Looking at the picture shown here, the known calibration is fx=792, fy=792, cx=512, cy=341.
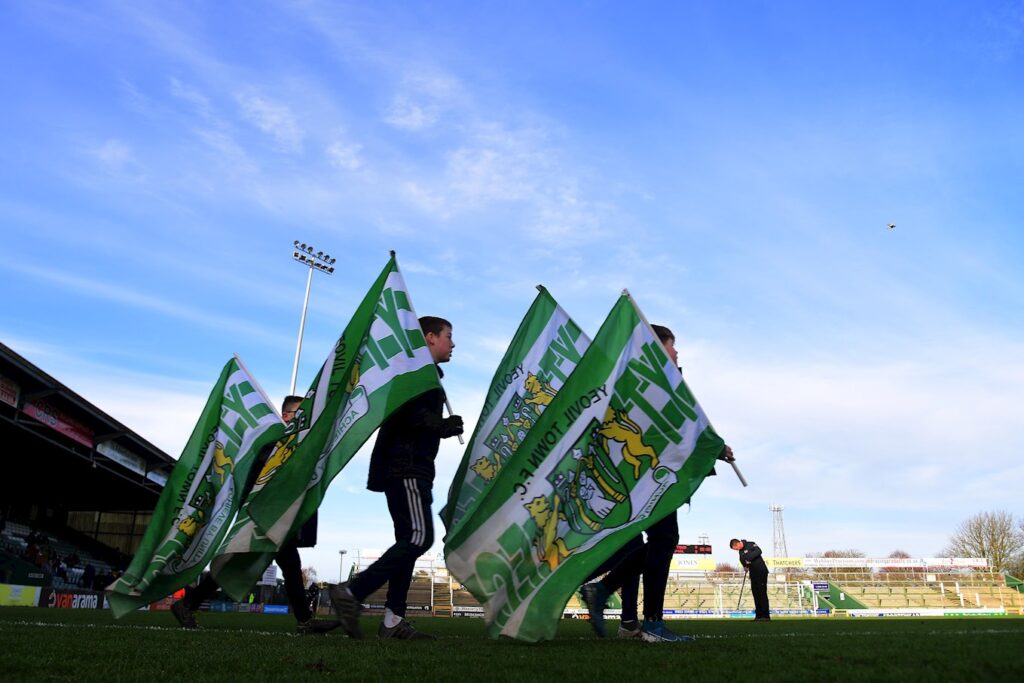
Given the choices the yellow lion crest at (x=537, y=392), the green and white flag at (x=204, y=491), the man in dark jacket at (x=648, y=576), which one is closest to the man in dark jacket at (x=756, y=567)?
the yellow lion crest at (x=537, y=392)

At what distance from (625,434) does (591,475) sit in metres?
A: 0.41

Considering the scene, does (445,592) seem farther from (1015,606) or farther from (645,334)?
(645,334)

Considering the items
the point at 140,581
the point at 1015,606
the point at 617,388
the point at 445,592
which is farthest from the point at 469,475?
the point at 1015,606

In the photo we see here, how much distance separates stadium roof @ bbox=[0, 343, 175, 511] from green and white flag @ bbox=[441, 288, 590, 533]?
13.6 meters

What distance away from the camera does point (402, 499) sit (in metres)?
5.88

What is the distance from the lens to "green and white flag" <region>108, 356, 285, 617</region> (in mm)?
7883

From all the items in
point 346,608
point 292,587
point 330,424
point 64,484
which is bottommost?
point 346,608

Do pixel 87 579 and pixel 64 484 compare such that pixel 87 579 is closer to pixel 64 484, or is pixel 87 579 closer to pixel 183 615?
pixel 64 484

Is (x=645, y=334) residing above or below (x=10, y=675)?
above

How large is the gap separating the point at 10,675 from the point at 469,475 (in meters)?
4.81

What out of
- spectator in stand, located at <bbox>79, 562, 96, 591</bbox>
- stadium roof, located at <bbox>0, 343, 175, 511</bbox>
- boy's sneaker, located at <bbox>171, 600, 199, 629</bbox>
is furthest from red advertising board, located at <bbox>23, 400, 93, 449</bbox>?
boy's sneaker, located at <bbox>171, 600, 199, 629</bbox>

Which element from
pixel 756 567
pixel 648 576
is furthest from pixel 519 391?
pixel 756 567

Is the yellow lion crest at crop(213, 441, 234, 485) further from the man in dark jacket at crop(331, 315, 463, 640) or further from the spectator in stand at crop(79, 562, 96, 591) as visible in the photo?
the spectator in stand at crop(79, 562, 96, 591)

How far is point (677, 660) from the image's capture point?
3.71 metres
